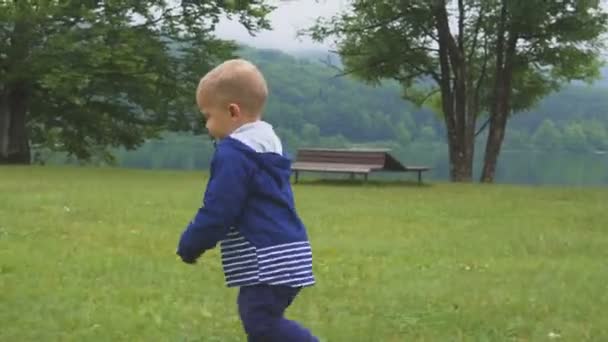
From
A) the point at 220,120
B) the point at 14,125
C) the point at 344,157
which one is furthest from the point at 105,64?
the point at 220,120

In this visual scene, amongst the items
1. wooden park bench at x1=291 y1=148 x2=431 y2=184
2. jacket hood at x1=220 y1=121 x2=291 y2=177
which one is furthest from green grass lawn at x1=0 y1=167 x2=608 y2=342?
wooden park bench at x1=291 y1=148 x2=431 y2=184

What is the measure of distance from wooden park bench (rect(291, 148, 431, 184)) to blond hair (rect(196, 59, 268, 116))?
2035cm

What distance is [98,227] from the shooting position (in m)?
12.3

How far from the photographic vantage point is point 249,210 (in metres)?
4.32

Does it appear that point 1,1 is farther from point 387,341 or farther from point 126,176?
point 387,341

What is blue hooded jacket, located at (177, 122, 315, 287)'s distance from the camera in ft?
13.9

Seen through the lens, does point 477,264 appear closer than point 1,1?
Yes

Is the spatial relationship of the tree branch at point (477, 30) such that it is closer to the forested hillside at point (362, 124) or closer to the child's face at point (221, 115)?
the child's face at point (221, 115)

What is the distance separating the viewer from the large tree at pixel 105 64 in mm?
30797

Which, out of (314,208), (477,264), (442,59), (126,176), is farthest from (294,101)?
(477,264)

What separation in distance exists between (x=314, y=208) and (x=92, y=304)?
929cm

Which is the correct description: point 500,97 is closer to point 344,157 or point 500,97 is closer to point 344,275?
point 344,157

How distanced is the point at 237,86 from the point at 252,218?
539 millimetres

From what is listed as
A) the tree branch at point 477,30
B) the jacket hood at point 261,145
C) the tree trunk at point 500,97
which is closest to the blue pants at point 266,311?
the jacket hood at point 261,145
